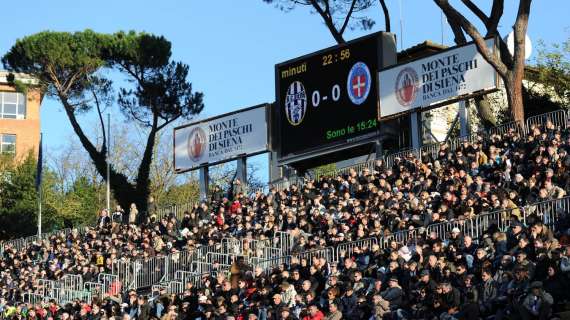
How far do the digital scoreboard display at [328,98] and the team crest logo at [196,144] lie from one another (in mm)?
3498

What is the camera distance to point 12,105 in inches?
3051

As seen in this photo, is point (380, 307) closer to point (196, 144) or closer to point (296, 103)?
point (296, 103)

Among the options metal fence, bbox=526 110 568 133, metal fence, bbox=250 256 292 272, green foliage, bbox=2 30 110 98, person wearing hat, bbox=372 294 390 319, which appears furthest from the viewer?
green foliage, bbox=2 30 110 98

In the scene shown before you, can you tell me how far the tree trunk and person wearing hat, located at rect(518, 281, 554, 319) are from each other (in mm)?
16568

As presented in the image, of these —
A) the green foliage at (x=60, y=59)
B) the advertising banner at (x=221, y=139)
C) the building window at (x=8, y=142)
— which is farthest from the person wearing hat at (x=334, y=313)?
the building window at (x=8, y=142)

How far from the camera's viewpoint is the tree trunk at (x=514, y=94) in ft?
119

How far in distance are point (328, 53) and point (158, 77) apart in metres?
15.2

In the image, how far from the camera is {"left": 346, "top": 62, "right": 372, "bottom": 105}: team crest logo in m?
38.6

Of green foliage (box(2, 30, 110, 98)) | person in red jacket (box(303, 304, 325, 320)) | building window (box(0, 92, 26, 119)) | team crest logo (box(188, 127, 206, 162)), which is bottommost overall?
person in red jacket (box(303, 304, 325, 320))

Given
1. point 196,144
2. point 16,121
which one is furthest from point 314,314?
point 16,121

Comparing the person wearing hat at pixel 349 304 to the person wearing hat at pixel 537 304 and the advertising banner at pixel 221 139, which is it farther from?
the advertising banner at pixel 221 139

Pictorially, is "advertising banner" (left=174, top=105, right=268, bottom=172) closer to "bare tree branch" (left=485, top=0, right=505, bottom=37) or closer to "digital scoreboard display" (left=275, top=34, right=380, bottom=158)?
"digital scoreboard display" (left=275, top=34, right=380, bottom=158)

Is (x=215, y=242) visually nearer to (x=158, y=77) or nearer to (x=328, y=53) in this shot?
(x=328, y=53)

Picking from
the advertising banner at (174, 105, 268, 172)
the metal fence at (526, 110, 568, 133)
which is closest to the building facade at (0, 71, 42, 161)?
the advertising banner at (174, 105, 268, 172)
